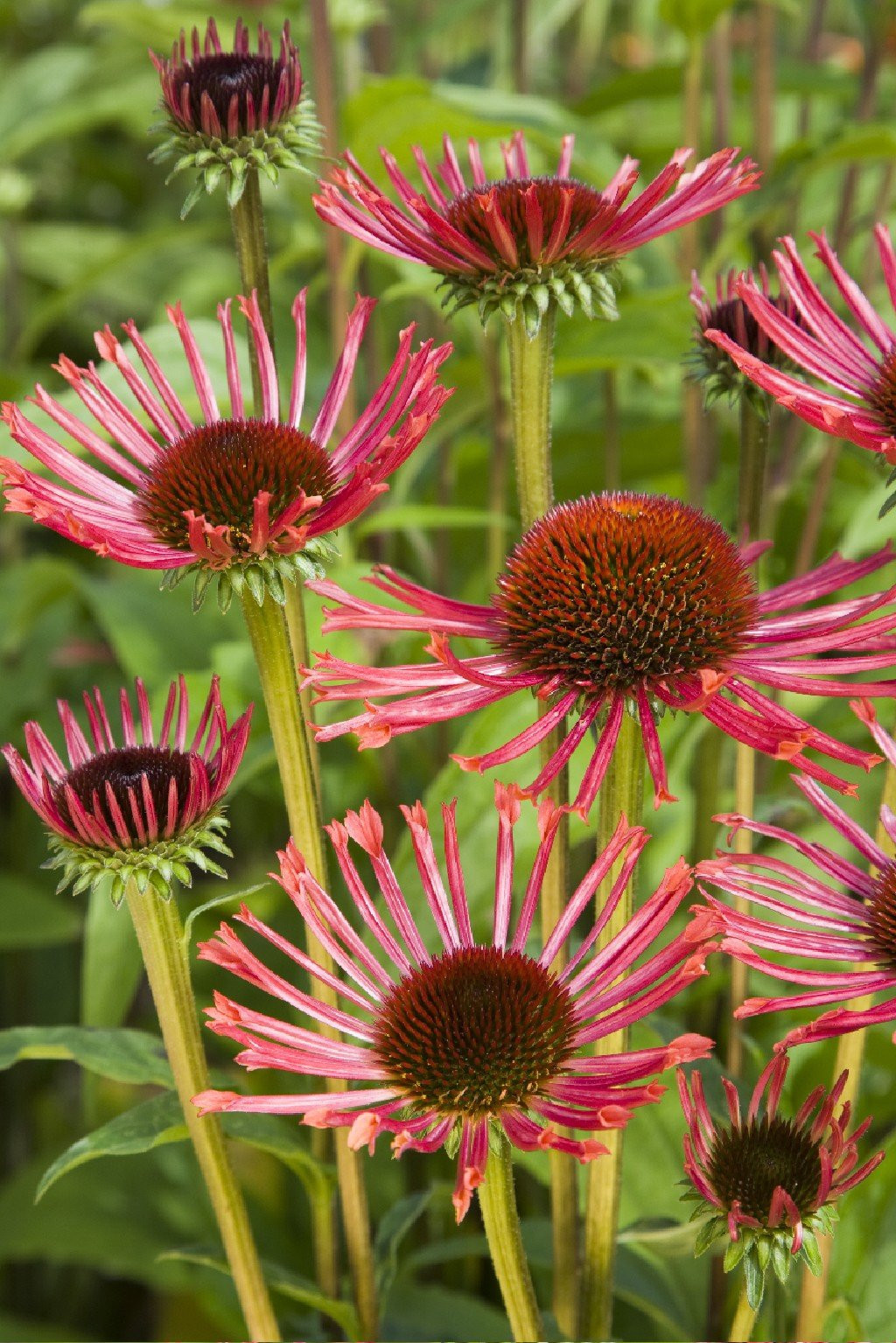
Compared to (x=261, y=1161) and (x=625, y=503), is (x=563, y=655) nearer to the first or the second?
(x=625, y=503)

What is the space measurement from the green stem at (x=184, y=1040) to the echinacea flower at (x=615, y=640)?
0.09 metres

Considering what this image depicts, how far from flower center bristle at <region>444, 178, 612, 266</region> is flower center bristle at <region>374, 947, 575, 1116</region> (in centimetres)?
23

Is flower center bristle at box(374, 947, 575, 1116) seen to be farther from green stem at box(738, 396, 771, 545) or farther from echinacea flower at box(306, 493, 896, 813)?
green stem at box(738, 396, 771, 545)

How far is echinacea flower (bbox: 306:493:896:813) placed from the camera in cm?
45

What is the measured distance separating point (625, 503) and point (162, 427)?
0.18 m

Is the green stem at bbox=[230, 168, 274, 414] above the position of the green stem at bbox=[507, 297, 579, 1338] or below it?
above

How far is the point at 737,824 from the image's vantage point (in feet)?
1.52

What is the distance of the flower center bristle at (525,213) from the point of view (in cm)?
50

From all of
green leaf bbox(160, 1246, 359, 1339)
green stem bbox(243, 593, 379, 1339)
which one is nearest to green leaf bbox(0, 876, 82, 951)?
green leaf bbox(160, 1246, 359, 1339)

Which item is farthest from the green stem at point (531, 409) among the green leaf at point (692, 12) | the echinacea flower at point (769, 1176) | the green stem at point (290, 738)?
the green leaf at point (692, 12)

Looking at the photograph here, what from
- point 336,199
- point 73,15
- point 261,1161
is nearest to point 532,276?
point 336,199

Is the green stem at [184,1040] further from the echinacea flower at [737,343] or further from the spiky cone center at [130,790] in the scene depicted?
the echinacea flower at [737,343]

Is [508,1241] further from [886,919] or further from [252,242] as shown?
[252,242]

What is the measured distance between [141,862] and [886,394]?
0.29m
